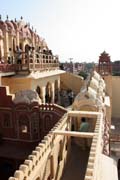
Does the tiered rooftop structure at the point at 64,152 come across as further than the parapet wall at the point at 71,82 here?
No

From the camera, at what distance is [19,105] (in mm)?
16688

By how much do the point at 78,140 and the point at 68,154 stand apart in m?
1.35

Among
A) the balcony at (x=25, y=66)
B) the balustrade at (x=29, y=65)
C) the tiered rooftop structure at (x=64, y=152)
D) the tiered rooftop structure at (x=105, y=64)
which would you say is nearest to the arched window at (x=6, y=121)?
the balcony at (x=25, y=66)

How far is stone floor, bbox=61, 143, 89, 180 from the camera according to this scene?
42.3ft

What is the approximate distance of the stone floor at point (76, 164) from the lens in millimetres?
12903

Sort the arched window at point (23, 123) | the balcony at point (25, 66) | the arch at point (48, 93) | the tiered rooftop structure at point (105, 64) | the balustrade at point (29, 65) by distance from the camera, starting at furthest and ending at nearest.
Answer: the tiered rooftop structure at point (105, 64), the arch at point (48, 93), the balustrade at point (29, 65), the balcony at point (25, 66), the arched window at point (23, 123)

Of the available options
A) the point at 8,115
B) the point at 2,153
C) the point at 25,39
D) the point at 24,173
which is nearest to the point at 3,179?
the point at 2,153

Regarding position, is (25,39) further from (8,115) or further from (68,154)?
(68,154)

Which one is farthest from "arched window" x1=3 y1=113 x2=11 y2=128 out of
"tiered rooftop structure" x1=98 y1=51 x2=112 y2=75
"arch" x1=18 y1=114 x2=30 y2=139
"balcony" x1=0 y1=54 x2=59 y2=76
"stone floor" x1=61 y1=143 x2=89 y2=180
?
"tiered rooftop structure" x1=98 y1=51 x2=112 y2=75

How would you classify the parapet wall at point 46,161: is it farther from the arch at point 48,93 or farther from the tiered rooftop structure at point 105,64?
the tiered rooftop structure at point 105,64

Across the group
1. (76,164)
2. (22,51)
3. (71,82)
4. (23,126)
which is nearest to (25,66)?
(22,51)

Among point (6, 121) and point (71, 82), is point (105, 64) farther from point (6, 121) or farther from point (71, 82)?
point (6, 121)

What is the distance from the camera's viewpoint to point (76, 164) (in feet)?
46.3

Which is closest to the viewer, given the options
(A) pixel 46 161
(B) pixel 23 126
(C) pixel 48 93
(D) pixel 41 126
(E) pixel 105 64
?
(A) pixel 46 161
